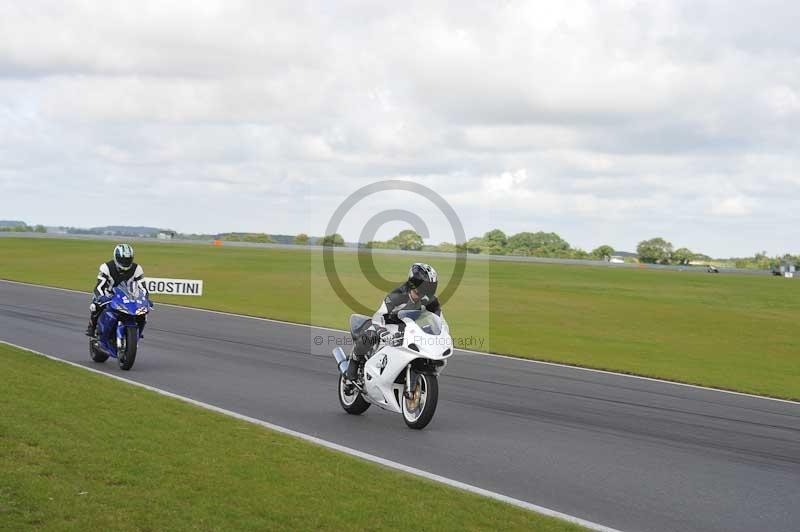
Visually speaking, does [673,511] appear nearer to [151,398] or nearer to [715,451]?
[715,451]

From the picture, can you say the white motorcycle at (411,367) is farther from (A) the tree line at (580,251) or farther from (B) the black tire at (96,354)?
(A) the tree line at (580,251)

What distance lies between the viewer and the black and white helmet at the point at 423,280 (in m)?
11.2

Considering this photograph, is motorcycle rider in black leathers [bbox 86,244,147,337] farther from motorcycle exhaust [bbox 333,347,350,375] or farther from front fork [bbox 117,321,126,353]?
motorcycle exhaust [bbox 333,347,350,375]

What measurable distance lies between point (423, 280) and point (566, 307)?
27742 mm

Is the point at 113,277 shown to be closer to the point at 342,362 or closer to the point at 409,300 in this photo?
the point at 342,362

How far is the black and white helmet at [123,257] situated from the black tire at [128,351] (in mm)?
1233

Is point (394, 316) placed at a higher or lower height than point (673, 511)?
higher

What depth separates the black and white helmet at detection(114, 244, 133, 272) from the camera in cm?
1602

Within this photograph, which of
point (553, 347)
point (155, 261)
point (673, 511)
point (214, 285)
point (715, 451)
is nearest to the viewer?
point (673, 511)

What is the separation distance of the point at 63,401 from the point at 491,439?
5.18 meters

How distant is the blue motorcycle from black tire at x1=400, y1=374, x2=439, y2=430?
20.5 feet

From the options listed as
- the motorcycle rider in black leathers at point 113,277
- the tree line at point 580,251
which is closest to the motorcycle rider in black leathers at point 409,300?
the motorcycle rider in black leathers at point 113,277

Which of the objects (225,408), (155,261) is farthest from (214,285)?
(225,408)

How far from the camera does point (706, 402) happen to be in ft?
47.9
